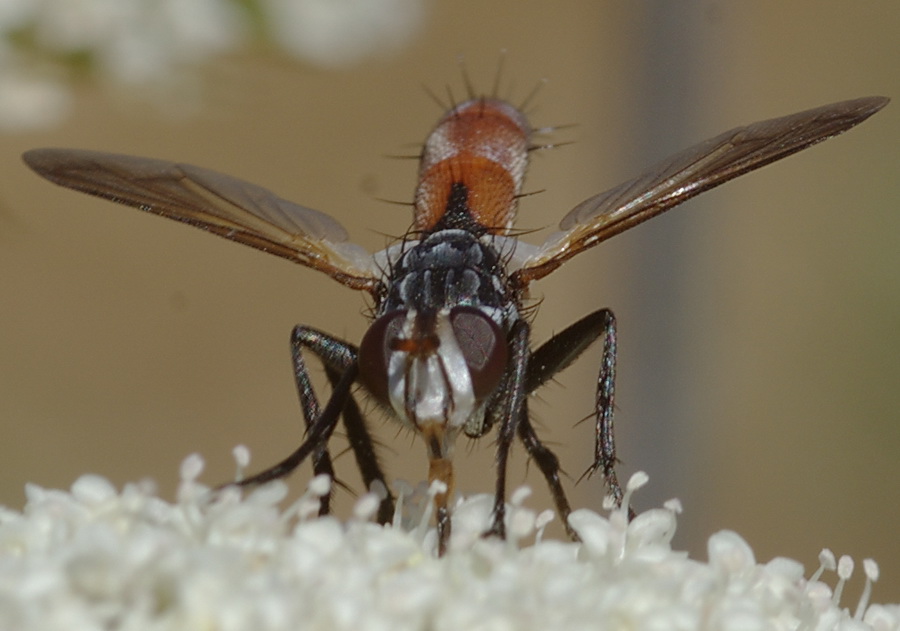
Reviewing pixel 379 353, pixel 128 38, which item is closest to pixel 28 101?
pixel 128 38

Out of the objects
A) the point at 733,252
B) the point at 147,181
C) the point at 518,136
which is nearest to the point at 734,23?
the point at 733,252

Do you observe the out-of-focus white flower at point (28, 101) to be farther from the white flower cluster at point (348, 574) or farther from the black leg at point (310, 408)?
the white flower cluster at point (348, 574)

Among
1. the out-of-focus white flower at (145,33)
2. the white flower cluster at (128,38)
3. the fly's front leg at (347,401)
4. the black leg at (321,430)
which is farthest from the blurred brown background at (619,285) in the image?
the black leg at (321,430)

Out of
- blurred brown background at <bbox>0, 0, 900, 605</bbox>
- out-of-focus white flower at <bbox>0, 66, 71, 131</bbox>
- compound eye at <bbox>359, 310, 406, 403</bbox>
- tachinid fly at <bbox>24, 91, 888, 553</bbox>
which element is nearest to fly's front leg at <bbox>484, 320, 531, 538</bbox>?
tachinid fly at <bbox>24, 91, 888, 553</bbox>

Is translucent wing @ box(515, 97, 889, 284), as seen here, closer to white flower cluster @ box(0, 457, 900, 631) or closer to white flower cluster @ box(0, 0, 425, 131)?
white flower cluster @ box(0, 457, 900, 631)

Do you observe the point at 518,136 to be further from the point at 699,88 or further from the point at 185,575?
the point at 699,88

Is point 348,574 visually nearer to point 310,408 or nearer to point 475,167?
point 310,408
